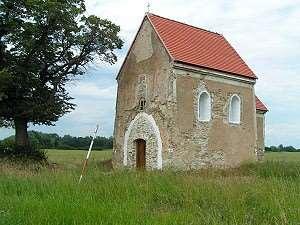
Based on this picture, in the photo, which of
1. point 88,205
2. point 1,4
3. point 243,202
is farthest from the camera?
point 1,4

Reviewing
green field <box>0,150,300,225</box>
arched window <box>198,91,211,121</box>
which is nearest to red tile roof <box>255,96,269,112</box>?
arched window <box>198,91,211,121</box>

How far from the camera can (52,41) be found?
2838cm

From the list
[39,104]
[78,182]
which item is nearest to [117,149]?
[39,104]

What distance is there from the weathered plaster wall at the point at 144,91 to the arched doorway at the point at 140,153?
1.04 feet

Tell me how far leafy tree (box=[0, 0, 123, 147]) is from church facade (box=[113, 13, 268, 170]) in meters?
2.97

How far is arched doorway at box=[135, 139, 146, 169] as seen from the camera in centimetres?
2647

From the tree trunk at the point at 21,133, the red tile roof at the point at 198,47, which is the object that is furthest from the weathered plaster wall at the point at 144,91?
the tree trunk at the point at 21,133

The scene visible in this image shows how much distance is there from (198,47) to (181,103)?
15.1 feet

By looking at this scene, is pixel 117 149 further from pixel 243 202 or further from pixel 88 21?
pixel 243 202

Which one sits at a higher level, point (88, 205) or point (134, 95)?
point (134, 95)

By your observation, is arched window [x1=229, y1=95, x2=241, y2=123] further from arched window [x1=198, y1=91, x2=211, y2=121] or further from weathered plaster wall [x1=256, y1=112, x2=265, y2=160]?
weathered plaster wall [x1=256, y1=112, x2=265, y2=160]

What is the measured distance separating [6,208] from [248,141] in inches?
844

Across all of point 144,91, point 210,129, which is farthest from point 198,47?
point 210,129

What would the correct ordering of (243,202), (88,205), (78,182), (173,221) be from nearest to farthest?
1. (173,221)
2. (88,205)
3. (243,202)
4. (78,182)
